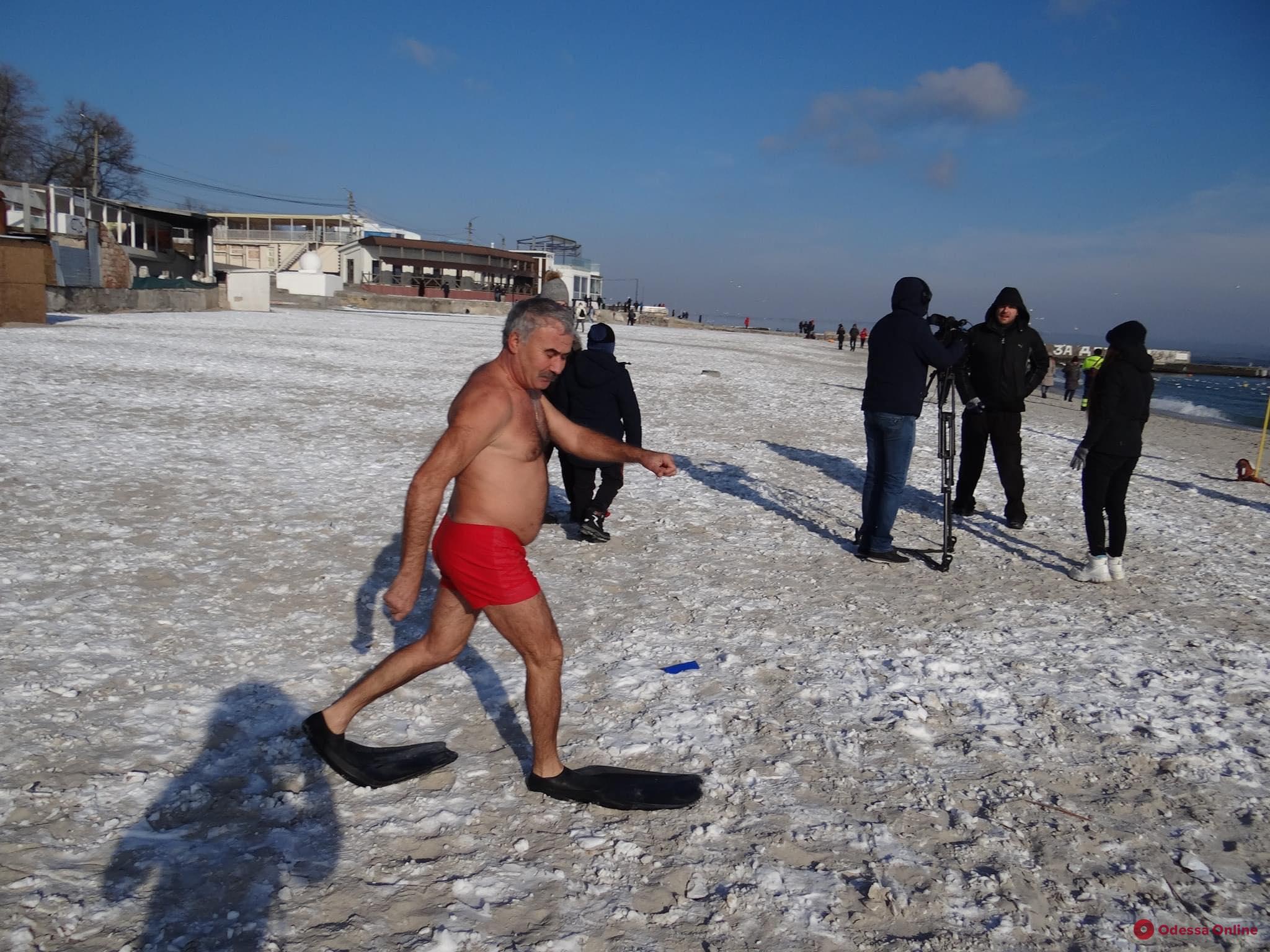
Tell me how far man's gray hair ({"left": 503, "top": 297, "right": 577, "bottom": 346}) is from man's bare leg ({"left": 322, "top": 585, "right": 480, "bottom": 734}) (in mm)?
1009

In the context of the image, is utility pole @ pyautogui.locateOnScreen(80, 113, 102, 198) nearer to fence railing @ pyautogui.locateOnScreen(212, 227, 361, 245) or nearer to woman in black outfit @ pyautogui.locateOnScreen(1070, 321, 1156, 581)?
fence railing @ pyautogui.locateOnScreen(212, 227, 361, 245)

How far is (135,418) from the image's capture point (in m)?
10.3

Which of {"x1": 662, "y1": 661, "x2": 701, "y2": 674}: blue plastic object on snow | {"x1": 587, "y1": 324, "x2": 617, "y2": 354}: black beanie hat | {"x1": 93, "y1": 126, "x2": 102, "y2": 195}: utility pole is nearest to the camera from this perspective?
{"x1": 662, "y1": 661, "x2": 701, "y2": 674}: blue plastic object on snow

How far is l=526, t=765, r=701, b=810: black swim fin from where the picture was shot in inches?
129

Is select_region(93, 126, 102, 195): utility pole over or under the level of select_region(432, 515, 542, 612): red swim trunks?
over

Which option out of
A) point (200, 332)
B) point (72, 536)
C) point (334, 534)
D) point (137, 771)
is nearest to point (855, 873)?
point (137, 771)

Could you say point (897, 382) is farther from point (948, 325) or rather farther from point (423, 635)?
point (423, 635)

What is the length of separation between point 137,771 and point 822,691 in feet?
9.94

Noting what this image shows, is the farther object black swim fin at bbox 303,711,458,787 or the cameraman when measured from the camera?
the cameraman

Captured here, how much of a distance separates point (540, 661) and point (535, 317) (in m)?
1.27

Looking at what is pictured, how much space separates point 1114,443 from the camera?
6348 millimetres

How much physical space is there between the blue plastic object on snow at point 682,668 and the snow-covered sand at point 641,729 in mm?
105

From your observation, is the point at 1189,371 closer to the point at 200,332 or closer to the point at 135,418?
the point at 200,332

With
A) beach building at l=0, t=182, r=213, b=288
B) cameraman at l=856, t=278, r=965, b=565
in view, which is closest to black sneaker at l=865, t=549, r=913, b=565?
cameraman at l=856, t=278, r=965, b=565
